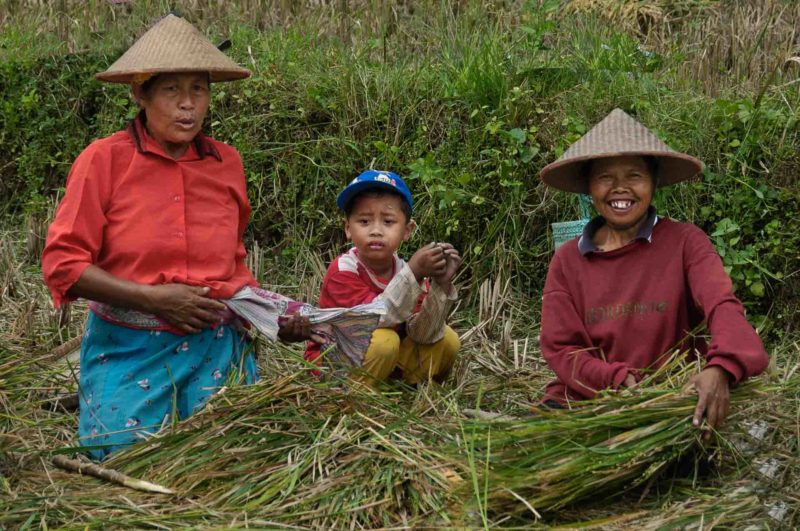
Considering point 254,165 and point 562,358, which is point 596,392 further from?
point 254,165

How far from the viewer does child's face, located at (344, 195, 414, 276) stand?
4.31 metres

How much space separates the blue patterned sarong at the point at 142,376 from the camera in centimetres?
404

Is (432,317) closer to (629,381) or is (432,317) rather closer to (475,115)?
(629,381)

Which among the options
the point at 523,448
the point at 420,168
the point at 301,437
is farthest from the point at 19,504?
the point at 420,168

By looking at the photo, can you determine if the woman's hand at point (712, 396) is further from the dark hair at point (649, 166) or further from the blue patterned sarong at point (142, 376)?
the blue patterned sarong at point (142, 376)

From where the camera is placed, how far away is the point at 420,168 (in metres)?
5.43

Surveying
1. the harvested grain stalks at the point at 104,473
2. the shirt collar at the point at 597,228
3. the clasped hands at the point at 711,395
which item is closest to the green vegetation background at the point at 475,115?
the shirt collar at the point at 597,228

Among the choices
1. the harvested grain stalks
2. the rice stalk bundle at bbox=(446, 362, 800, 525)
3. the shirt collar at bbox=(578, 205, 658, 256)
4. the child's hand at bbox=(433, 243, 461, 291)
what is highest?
the shirt collar at bbox=(578, 205, 658, 256)

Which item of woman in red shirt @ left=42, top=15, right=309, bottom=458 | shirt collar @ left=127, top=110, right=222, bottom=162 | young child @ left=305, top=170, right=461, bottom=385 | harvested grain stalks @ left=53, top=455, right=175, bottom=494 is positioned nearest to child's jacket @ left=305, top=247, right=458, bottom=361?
young child @ left=305, top=170, right=461, bottom=385

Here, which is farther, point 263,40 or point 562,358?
point 263,40

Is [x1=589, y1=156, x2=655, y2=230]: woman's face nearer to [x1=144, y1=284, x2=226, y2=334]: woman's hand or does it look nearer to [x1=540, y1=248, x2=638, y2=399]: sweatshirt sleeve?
[x1=540, y1=248, x2=638, y2=399]: sweatshirt sleeve

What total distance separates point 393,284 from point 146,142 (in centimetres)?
104

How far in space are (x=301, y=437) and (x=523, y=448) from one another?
0.76 m

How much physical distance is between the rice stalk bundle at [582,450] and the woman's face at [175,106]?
162cm
